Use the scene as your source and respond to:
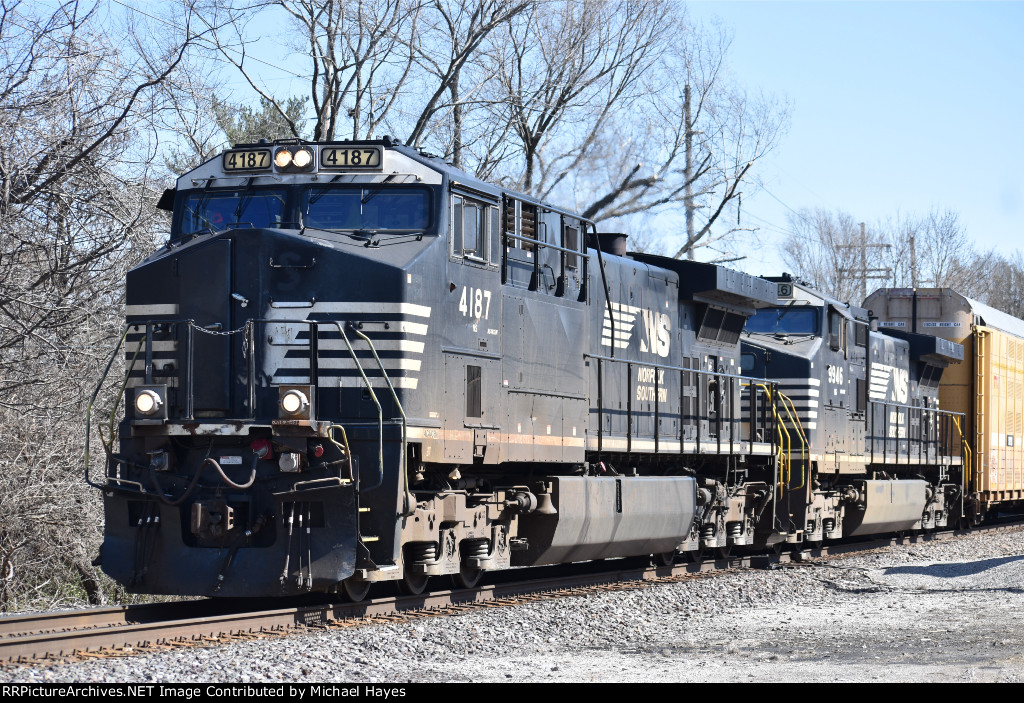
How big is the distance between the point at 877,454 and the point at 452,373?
40.2 feet

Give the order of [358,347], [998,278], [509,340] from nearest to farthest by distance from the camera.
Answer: [358,347]
[509,340]
[998,278]

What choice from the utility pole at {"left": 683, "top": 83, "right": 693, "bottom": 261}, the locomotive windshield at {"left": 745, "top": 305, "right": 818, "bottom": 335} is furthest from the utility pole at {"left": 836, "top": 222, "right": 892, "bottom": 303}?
the locomotive windshield at {"left": 745, "top": 305, "right": 818, "bottom": 335}

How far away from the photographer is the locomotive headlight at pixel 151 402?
31.0 ft

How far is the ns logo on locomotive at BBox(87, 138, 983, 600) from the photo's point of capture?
9234 mm

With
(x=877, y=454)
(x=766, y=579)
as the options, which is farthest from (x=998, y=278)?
(x=766, y=579)

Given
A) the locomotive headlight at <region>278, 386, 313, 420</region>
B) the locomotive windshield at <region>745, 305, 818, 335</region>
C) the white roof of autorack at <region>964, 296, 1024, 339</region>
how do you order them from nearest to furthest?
the locomotive headlight at <region>278, 386, 313, 420</region>, the locomotive windshield at <region>745, 305, 818, 335</region>, the white roof of autorack at <region>964, 296, 1024, 339</region>

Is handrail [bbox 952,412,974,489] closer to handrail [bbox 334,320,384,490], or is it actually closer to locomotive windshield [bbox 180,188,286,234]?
handrail [bbox 334,320,384,490]

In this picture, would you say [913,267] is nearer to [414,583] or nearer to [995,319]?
[995,319]

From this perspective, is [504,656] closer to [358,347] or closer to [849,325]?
[358,347]

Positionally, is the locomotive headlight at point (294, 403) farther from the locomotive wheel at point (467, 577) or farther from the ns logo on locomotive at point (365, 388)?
the locomotive wheel at point (467, 577)

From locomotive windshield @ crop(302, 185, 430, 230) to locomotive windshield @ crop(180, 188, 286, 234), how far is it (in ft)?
0.88

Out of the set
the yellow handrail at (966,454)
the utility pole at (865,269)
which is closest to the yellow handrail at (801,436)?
the yellow handrail at (966,454)

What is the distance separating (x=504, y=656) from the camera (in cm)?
855

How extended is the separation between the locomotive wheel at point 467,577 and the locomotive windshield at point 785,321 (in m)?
8.29
